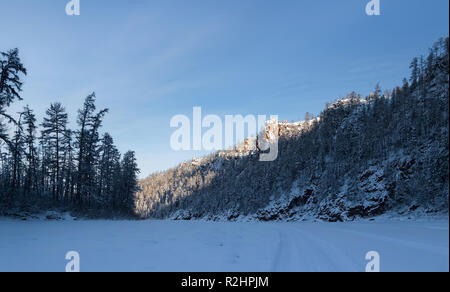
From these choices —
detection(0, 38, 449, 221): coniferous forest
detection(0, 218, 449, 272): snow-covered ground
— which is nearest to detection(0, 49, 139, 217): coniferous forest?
detection(0, 38, 449, 221): coniferous forest

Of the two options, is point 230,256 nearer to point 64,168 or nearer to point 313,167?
point 64,168

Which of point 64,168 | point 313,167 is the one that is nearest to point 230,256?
point 64,168

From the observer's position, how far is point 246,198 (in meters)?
69.6

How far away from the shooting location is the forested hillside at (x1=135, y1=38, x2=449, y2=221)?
13777mm

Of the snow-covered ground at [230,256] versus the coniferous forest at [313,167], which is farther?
the coniferous forest at [313,167]

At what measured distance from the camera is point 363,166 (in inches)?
1507

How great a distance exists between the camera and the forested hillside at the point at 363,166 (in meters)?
13.8

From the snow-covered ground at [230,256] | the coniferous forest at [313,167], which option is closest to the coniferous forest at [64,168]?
the coniferous forest at [313,167]

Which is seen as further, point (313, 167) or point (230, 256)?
point (313, 167)

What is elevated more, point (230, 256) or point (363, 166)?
point (363, 166)

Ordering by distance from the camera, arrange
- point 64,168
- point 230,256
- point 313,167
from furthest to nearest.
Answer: point 313,167, point 64,168, point 230,256

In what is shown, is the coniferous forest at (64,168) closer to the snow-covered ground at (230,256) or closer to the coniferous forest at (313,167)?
the coniferous forest at (313,167)

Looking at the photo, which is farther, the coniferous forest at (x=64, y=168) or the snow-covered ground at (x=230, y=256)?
the coniferous forest at (x=64, y=168)
